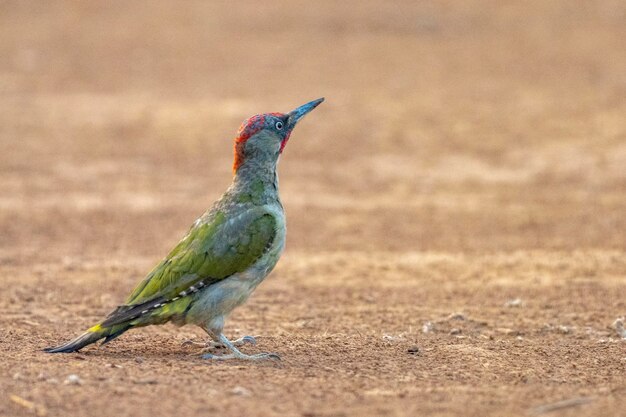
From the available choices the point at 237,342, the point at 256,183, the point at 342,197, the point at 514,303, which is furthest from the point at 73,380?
the point at 342,197

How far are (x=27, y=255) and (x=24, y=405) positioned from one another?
689 cm

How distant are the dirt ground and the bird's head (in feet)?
4.28


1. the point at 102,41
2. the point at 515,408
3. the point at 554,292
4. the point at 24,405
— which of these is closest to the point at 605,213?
the point at 554,292

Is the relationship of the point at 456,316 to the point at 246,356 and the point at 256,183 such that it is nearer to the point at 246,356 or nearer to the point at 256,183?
the point at 256,183

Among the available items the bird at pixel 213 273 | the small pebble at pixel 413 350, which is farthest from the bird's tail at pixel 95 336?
the small pebble at pixel 413 350

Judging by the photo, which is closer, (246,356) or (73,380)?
(73,380)

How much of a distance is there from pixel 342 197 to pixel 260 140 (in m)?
7.96

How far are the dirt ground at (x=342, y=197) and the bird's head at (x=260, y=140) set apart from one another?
1.30 metres

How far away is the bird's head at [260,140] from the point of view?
8273 mm

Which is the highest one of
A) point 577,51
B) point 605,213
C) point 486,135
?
point 577,51

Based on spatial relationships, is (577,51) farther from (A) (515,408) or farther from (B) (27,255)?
(A) (515,408)

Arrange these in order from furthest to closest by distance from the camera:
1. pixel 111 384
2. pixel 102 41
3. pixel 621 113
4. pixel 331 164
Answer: pixel 102 41 < pixel 621 113 < pixel 331 164 < pixel 111 384

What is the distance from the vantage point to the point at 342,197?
1622cm

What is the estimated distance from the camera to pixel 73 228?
1469cm
